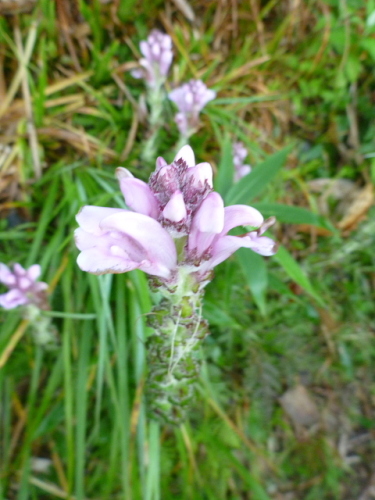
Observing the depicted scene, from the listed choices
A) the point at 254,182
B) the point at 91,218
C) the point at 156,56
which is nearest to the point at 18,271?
the point at 91,218

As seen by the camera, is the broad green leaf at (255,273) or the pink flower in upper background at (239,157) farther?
the pink flower in upper background at (239,157)

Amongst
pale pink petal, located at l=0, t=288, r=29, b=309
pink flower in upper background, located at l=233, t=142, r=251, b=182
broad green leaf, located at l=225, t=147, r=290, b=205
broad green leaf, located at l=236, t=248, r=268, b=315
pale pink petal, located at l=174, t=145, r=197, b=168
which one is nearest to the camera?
pale pink petal, located at l=174, t=145, r=197, b=168

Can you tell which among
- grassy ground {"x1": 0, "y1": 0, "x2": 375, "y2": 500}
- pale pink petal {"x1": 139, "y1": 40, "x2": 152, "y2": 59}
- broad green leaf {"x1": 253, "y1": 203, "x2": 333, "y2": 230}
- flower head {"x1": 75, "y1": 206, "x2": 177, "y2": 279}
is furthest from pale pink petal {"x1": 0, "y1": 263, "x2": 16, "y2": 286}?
pale pink petal {"x1": 139, "y1": 40, "x2": 152, "y2": 59}

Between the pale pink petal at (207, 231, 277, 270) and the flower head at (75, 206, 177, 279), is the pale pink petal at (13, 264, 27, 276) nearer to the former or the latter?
the flower head at (75, 206, 177, 279)

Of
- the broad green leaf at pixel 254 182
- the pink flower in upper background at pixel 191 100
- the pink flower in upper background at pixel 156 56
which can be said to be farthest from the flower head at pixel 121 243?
the pink flower in upper background at pixel 156 56

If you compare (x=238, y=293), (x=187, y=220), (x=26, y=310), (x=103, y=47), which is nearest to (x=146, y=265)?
(x=187, y=220)

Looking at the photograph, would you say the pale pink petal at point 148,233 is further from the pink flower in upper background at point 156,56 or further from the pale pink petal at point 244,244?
the pink flower in upper background at point 156,56

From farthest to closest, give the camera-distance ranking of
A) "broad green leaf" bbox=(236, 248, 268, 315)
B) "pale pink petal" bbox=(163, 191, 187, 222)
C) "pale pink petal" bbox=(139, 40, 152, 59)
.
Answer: "pale pink petal" bbox=(139, 40, 152, 59), "broad green leaf" bbox=(236, 248, 268, 315), "pale pink petal" bbox=(163, 191, 187, 222)

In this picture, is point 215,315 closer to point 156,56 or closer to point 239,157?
point 239,157
